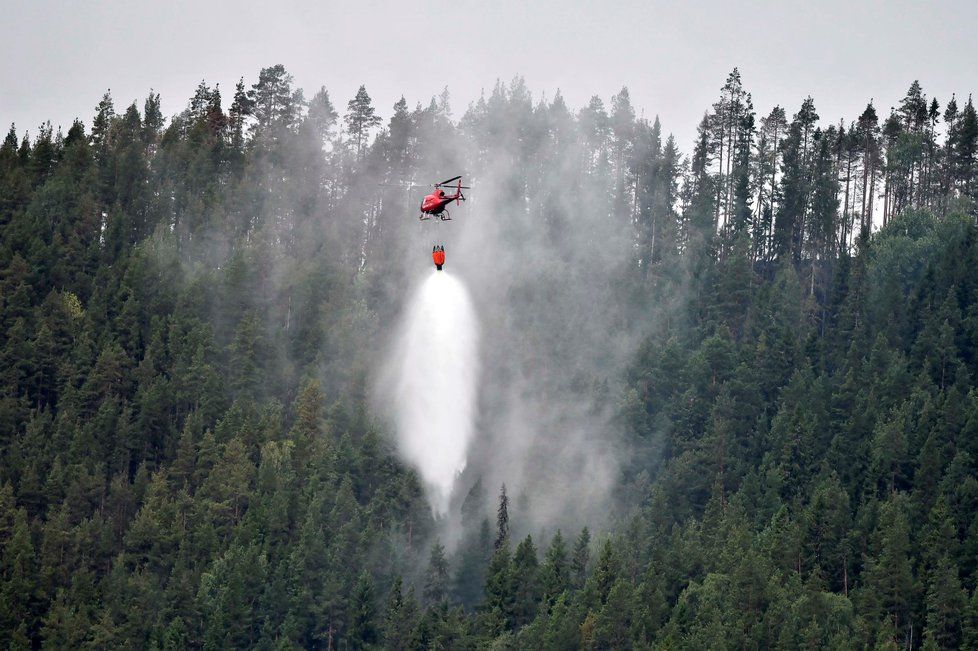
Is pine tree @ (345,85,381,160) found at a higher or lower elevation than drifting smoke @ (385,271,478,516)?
higher

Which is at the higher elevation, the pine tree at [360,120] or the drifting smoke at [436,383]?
the pine tree at [360,120]

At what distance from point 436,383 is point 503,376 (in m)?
6.40

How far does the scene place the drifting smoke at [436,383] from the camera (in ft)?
405

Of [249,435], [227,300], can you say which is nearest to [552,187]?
[227,300]

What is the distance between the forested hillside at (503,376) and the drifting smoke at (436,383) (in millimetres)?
2414

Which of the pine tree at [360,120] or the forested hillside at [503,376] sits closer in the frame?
the forested hillside at [503,376]

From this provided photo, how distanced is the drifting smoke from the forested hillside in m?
2.41

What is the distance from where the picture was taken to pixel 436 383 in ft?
440

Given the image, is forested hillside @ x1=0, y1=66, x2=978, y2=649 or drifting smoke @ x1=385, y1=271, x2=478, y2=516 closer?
forested hillside @ x1=0, y1=66, x2=978, y2=649

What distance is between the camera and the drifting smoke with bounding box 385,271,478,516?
123 m

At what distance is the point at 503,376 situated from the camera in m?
136

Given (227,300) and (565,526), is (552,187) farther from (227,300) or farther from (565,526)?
(565,526)

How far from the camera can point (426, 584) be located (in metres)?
107

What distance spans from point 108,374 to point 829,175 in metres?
72.3
